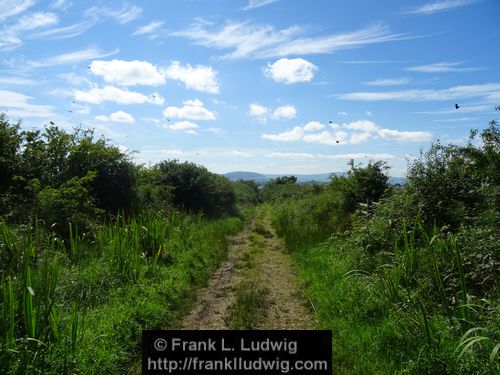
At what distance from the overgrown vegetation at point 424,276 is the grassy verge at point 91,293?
8.38ft

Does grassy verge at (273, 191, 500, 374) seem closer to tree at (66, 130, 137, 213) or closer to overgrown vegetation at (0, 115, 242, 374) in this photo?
overgrown vegetation at (0, 115, 242, 374)

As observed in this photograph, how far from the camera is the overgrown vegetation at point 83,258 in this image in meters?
4.12

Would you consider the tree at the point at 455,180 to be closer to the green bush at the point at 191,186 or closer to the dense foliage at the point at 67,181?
the dense foliage at the point at 67,181

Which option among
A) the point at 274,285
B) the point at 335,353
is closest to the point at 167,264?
the point at 274,285

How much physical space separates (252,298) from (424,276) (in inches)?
111

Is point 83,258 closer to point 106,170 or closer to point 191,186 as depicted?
point 106,170

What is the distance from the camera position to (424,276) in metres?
5.71

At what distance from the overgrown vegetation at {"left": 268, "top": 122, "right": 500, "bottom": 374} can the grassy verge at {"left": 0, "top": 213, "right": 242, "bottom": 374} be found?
8.38ft

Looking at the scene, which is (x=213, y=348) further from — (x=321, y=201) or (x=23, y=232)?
(x=321, y=201)

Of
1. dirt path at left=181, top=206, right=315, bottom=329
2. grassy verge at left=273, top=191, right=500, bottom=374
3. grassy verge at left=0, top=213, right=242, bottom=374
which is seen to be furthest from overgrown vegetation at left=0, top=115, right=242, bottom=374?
grassy verge at left=273, top=191, right=500, bottom=374

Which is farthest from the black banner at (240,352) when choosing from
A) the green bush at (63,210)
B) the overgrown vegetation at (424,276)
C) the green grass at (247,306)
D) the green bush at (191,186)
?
the green bush at (191,186)

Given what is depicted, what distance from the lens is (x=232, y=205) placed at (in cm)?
2459

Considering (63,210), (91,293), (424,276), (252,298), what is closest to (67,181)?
(63,210)

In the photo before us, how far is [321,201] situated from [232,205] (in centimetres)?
913
